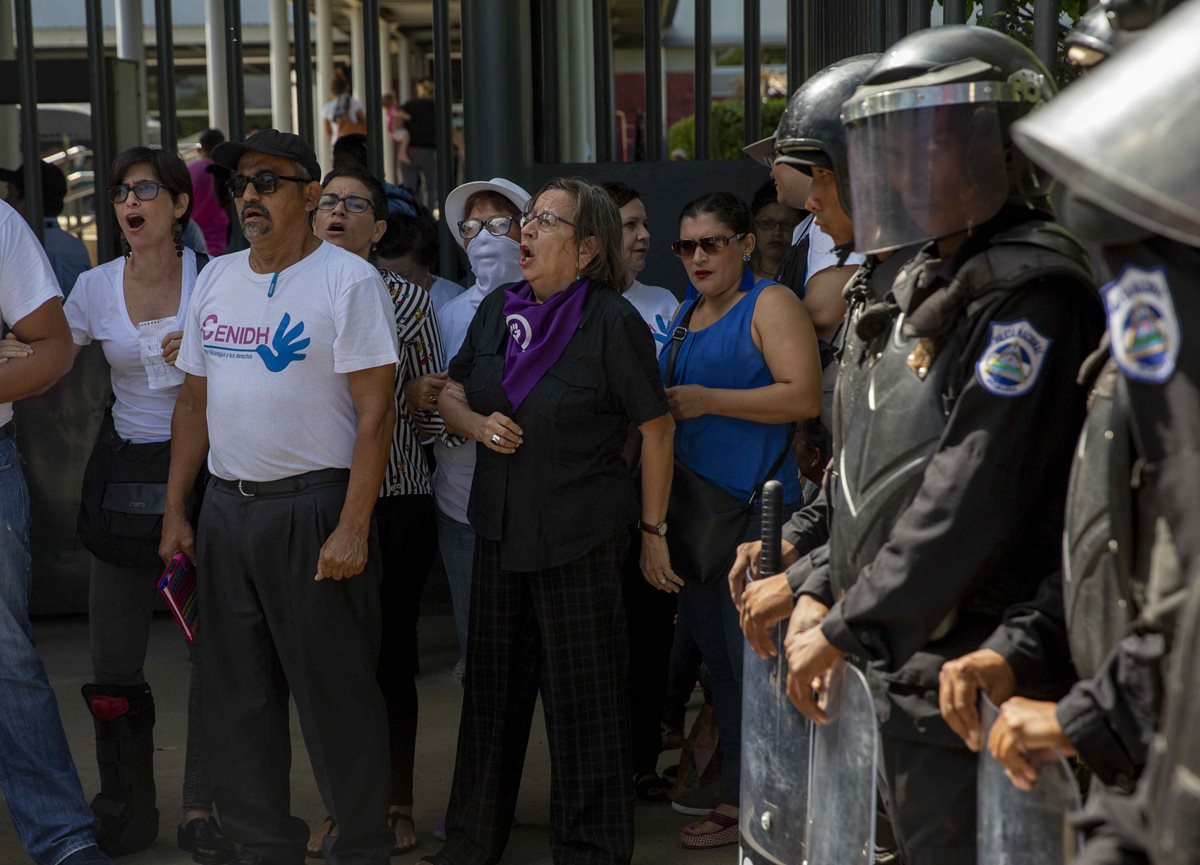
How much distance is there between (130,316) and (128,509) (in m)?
0.55

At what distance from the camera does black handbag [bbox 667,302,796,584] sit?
396 centimetres

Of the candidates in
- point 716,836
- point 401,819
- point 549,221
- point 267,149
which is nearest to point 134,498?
point 267,149

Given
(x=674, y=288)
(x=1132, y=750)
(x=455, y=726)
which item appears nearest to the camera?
(x=1132, y=750)

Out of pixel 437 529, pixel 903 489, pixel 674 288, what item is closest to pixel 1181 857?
pixel 903 489

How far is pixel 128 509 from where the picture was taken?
13.3 ft

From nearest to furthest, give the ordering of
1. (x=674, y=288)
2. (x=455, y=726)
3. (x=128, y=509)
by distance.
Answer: (x=128, y=509) → (x=455, y=726) → (x=674, y=288)

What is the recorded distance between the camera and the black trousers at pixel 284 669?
3.71 m

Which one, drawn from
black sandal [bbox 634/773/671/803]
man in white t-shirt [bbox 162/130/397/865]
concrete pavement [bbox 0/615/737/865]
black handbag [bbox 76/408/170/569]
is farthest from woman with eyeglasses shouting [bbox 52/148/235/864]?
black sandal [bbox 634/773/671/803]

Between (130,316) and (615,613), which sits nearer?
(615,613)

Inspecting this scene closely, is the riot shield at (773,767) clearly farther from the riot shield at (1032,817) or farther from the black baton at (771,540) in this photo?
the riot shield at (1032,817)

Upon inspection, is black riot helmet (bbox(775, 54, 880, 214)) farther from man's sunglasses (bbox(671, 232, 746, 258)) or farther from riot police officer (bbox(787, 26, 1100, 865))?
man's sunglasses (bbox(671, 232, 746, 258))

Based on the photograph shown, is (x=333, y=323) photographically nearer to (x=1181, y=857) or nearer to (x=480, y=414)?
(x=480, y=414)

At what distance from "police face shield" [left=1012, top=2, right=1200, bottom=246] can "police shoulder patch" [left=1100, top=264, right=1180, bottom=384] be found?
0.07 meters

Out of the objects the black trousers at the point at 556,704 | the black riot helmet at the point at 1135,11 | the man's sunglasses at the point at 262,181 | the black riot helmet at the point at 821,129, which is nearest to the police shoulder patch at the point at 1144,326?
the black riot helmet at the point at 1135,11
